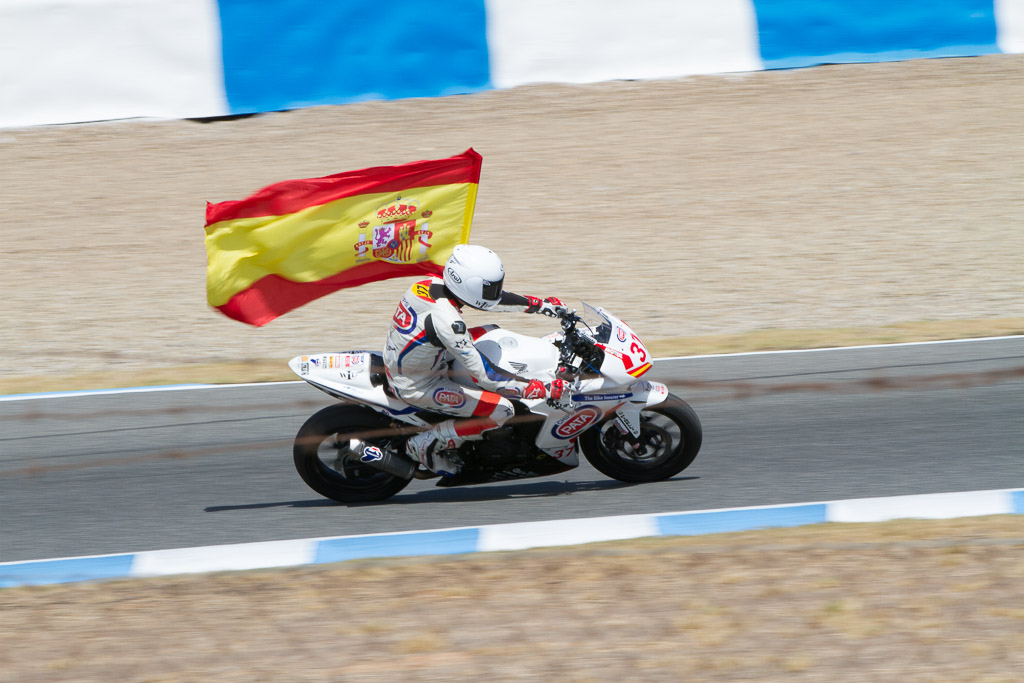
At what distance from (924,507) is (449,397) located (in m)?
2.65

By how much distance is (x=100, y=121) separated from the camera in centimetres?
1488

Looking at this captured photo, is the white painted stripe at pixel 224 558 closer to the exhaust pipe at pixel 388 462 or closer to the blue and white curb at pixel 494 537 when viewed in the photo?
the blue and white curb at pixel 494 537

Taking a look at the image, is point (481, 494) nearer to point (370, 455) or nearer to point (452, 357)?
point (370, 455)

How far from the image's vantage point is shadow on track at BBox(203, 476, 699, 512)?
6.76 metres

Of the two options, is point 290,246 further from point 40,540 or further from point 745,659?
point 745,659

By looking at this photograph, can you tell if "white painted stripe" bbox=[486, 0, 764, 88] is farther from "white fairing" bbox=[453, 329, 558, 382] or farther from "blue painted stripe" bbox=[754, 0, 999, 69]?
"white fairing" bbox=[453, 329, 558, 382]

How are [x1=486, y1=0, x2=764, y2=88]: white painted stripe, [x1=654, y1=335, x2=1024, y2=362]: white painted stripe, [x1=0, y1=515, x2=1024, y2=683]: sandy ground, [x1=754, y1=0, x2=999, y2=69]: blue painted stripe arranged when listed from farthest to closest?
[x1=754, y1=0, x2=999, y2=69]: blue painted stripe, [x1=486, y1=0, x2=764, y2=88]: white painted stripe, [x1=654, y1=335, x2=1024, y2=362]: white painted stripe, [x1=0, y1=515, x2=1024, y2=683]: sandy ground

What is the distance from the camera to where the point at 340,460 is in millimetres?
6652

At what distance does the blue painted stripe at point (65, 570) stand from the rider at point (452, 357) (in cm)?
169

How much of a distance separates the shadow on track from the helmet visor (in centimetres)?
133

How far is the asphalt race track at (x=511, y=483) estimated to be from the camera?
6.46 meters

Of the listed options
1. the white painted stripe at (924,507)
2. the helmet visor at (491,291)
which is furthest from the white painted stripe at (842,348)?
the helmet visor at (491,291)

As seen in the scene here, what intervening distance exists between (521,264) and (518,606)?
753 centimetres

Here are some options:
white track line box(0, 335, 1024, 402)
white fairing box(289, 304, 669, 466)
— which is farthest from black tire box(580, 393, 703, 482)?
white track line box(0, 335, 1024, 402)
